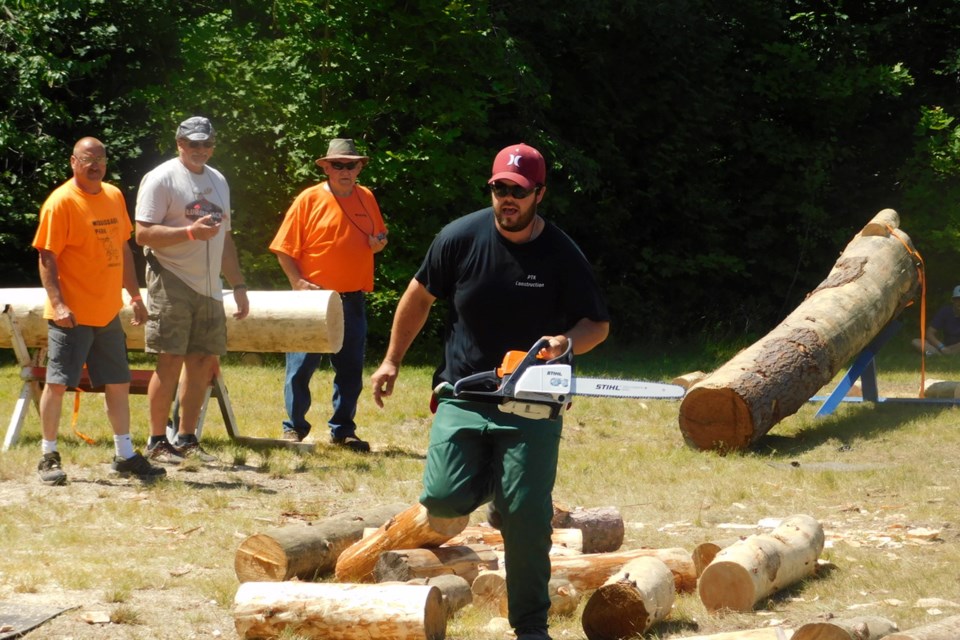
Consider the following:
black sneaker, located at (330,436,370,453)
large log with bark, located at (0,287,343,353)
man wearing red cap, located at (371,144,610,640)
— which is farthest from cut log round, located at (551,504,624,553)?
black sneaker, located at (330,436,370,453)

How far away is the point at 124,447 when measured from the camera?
A: 7.53 m

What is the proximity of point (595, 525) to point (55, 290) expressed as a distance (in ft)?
11.6

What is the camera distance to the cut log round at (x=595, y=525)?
599cm

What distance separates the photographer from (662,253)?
19125 millimetres

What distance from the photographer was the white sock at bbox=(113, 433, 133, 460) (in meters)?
7.51

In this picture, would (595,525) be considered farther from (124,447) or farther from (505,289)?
(124,447)

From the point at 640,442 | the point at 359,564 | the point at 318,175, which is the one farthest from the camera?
the point at 318,175

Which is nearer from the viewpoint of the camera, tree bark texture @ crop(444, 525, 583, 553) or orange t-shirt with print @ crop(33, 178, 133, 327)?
tree bark texture @ crop(444, 525, 583, 553)

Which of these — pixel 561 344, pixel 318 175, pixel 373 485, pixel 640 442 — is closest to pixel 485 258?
pixel 561 344

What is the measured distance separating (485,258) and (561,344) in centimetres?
51

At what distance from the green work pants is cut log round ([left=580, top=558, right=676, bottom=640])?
288 mm

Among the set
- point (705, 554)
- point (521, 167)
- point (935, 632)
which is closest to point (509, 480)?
point (521, 167)

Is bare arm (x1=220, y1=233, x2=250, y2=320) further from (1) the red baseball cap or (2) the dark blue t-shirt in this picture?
(1) the red baseball cap

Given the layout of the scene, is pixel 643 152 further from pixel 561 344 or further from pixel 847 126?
pixel 561 344
